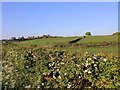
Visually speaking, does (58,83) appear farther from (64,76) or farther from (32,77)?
(32,77)

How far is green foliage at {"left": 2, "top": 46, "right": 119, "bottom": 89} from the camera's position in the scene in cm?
668

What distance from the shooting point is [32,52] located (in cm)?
878

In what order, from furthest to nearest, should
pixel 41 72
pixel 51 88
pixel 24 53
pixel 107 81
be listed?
pixel 24 53 < pixel 41 72 < pixel 51 88 < pixel 107 81

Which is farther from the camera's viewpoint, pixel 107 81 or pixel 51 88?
pixel 51 88

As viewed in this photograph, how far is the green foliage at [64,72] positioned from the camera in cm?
668

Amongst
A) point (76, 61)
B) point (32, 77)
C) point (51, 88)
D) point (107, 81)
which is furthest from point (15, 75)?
point (107, 81)

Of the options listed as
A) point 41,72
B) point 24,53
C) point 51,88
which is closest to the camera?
point 51,88

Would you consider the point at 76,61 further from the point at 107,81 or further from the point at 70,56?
the point at 107,81

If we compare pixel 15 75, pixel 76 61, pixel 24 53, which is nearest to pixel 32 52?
pixel 24 53

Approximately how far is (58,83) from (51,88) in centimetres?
21

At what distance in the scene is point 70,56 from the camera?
297 inches

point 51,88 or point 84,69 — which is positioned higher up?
point 84,69

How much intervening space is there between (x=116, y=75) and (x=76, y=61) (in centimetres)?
117

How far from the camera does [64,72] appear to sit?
7.07 metres
